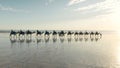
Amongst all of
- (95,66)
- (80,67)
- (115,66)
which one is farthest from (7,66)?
(115,66)

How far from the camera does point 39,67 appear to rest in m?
22.7

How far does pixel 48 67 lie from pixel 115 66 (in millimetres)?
7670

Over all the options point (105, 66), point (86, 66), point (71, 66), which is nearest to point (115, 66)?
point (105, 66)

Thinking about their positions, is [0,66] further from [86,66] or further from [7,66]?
[86,66]

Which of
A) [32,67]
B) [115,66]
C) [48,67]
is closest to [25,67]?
[32,67]

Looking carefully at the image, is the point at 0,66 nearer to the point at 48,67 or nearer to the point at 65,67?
the point at 48,67

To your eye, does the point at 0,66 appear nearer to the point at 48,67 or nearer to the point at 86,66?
the point at 48,67

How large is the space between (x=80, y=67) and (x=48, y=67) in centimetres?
354

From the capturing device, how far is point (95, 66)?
2353cm

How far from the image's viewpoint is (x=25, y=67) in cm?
2245

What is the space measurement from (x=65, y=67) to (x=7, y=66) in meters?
6.41

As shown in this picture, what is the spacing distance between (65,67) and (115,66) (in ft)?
19.0

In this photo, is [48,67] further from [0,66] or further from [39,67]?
[0,66]

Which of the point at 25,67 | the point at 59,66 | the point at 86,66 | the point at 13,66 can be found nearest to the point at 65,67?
the point at 59,66
